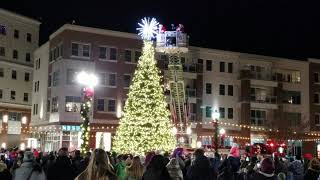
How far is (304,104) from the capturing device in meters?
61.4

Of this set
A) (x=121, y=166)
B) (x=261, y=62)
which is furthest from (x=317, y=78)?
(x=121, y=166)

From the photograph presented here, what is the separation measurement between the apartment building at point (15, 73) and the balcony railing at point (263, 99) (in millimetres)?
25834

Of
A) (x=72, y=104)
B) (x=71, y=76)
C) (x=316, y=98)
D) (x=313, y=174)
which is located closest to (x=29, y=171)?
(x=313, y=174)

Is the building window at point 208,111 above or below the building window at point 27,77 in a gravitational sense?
below

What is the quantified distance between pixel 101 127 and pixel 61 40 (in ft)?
30.3

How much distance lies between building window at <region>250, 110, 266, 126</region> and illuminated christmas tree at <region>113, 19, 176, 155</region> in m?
28.0

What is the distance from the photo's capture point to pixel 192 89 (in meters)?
55.3

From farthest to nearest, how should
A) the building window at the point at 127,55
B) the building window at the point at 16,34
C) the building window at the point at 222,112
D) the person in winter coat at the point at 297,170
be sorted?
the building window at the point at 16,34, the building window at the point at 222,112, the building window at the point at 127,55, the person in winter coat at the point at 297,170

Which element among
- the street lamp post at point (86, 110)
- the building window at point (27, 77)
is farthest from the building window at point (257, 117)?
the street lamp post at point (86, 110)

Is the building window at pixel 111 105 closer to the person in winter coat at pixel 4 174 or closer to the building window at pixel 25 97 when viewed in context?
the building window at pixel 25 97

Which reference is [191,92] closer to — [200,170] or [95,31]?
[95,31]

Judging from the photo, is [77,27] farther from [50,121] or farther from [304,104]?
[304,104]

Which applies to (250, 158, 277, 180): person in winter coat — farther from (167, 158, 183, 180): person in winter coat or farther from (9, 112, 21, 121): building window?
(9, 112, 21, 121): building window

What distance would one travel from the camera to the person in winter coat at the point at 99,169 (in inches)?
242
